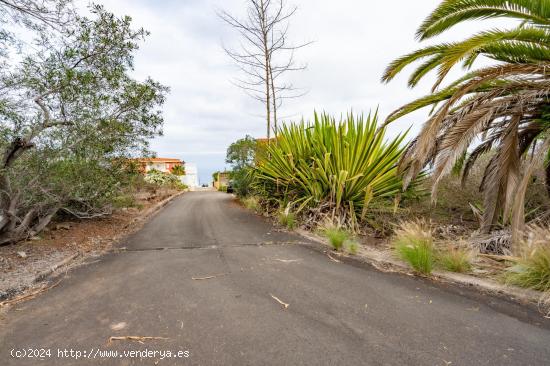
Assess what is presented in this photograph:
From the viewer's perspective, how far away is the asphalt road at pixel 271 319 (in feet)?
7.00

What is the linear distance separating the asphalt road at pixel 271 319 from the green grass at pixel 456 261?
53 cm

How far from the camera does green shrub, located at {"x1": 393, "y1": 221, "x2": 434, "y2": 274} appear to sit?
3.77m

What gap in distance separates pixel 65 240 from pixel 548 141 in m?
8.67

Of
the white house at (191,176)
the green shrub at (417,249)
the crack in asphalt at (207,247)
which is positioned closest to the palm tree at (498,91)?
the green shrub at (417,249)

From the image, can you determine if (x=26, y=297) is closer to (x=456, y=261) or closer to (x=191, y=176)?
(x=456, y=261)

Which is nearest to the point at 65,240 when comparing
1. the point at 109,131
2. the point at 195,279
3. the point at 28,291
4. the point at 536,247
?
the point at 109,131

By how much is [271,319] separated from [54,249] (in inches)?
194

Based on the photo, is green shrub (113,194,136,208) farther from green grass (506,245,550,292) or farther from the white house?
the white house

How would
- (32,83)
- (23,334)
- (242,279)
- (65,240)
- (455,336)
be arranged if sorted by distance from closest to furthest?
(455,336)
(23,334)
(242,279)
(32,83)
(65,240)

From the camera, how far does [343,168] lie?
6.73 m

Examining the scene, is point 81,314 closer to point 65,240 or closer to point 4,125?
point 4,125

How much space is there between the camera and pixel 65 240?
242 inches

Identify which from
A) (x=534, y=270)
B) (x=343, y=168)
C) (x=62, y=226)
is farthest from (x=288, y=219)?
(x=62, y=226)

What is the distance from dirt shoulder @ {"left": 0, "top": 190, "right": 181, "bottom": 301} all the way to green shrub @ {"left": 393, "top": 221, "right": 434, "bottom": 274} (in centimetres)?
491
